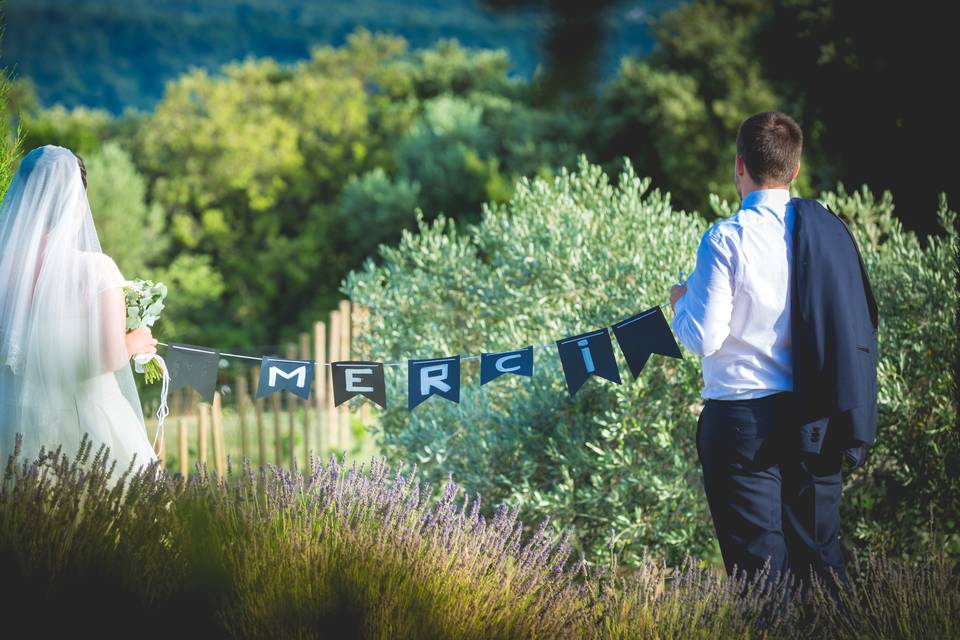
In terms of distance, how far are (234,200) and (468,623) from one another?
2396 centimetres

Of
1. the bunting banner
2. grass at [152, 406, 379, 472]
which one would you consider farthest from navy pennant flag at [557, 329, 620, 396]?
grass at [152, 406, 379, 472]

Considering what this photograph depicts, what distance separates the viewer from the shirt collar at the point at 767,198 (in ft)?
9.59

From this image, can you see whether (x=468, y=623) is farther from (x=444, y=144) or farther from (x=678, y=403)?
(x=444, y=144)

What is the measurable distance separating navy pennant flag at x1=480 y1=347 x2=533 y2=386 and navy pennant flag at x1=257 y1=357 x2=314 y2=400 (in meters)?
0.81

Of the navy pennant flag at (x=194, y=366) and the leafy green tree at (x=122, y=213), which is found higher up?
the leafy green tree at (x=122, y=213)

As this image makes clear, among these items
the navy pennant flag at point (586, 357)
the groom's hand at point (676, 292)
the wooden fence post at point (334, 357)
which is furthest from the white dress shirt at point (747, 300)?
the wooden fence post at point (334, 357)

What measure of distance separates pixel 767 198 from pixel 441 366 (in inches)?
69.7

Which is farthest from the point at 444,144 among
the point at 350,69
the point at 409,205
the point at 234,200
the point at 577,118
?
the point at 350,69

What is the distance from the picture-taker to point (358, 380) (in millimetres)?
4215

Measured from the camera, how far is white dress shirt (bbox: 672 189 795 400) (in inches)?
112

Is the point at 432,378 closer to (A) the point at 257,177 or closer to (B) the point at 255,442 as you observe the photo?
(B) the point at 255,442

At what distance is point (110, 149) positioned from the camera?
75.1 feet

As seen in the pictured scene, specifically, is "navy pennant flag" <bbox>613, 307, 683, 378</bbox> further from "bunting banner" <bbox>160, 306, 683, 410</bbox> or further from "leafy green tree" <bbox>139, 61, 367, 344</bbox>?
"leafy green tree" <bbox>139, 61, 367, 344</bbox>

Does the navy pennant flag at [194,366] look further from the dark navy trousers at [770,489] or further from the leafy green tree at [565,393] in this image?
the dark navy trousers at [770,489]
